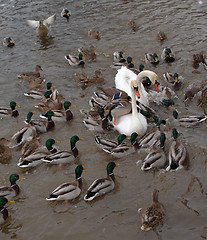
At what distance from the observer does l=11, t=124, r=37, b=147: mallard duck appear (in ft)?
26.6

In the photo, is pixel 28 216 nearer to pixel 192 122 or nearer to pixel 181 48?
pixel 192 122

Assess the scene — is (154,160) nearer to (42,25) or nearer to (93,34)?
(93,34)

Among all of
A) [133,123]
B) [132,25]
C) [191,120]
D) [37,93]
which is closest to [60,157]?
[133,123]

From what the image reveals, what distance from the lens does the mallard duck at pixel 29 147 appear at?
7509 millimetres

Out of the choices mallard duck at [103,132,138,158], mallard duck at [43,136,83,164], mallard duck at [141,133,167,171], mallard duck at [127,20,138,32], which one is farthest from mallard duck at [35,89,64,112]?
mallard duck at [127,20,138,32]

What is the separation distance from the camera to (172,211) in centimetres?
599

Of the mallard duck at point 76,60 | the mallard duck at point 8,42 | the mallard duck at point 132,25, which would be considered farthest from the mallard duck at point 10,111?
the mallard duck at point 132,25

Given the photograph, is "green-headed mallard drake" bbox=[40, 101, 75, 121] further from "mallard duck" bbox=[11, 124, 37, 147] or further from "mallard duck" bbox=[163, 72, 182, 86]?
"mallard duck" bbox=[163, 72, 182, 86]

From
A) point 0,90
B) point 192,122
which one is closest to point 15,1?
Answer: point 0,90

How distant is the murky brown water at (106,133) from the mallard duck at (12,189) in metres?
0.13

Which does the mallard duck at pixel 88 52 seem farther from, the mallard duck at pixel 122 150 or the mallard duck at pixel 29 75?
Answer: the mallard duck at pixel 122 150

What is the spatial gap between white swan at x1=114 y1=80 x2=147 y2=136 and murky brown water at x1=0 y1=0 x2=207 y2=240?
1.23 feet

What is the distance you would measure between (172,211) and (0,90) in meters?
6.50

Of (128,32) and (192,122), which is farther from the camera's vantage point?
(128,32)
